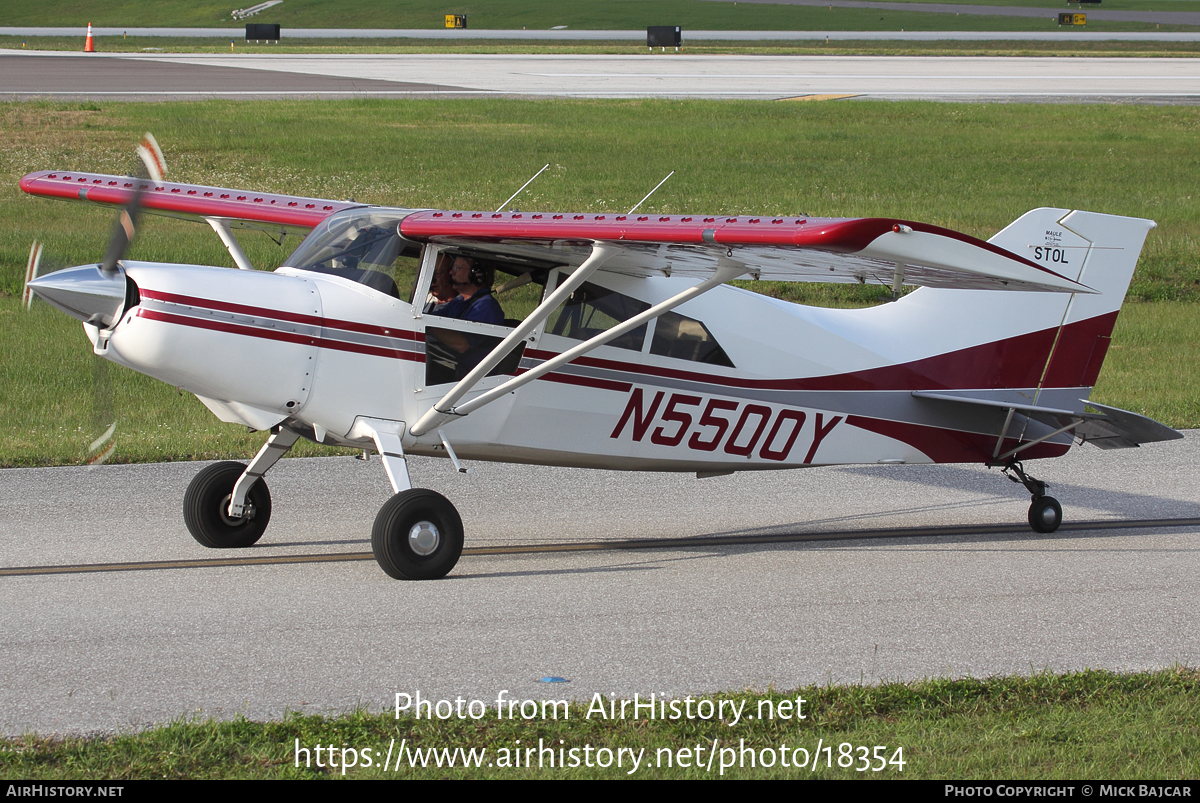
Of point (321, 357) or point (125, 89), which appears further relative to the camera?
point (125, 89)

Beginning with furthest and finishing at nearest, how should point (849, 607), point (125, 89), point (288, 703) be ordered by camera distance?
1. point (125, 89)
2. point (849, 607)
3. point (288, 703)

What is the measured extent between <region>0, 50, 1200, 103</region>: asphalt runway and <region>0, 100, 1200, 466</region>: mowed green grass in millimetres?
3916

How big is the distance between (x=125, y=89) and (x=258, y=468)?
32241 mm

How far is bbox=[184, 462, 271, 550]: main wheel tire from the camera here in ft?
26.7

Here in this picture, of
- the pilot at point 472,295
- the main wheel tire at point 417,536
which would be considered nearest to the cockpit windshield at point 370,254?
the pilot at point 472,295

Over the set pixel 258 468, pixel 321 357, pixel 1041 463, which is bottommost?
pixel 1041 463

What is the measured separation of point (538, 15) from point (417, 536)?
7592 centimetres

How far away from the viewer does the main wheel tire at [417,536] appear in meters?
7.40

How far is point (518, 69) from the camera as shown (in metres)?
47.6

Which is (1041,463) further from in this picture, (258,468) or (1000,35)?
(1000,35)

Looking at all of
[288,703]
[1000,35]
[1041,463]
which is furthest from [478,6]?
[288,703]

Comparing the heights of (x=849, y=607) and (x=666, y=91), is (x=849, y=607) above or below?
below

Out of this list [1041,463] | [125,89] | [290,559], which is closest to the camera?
[290,559]

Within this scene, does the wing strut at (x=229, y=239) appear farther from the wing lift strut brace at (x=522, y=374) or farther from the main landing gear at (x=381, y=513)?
the wing lift strut brace at (x=522, y=374)
